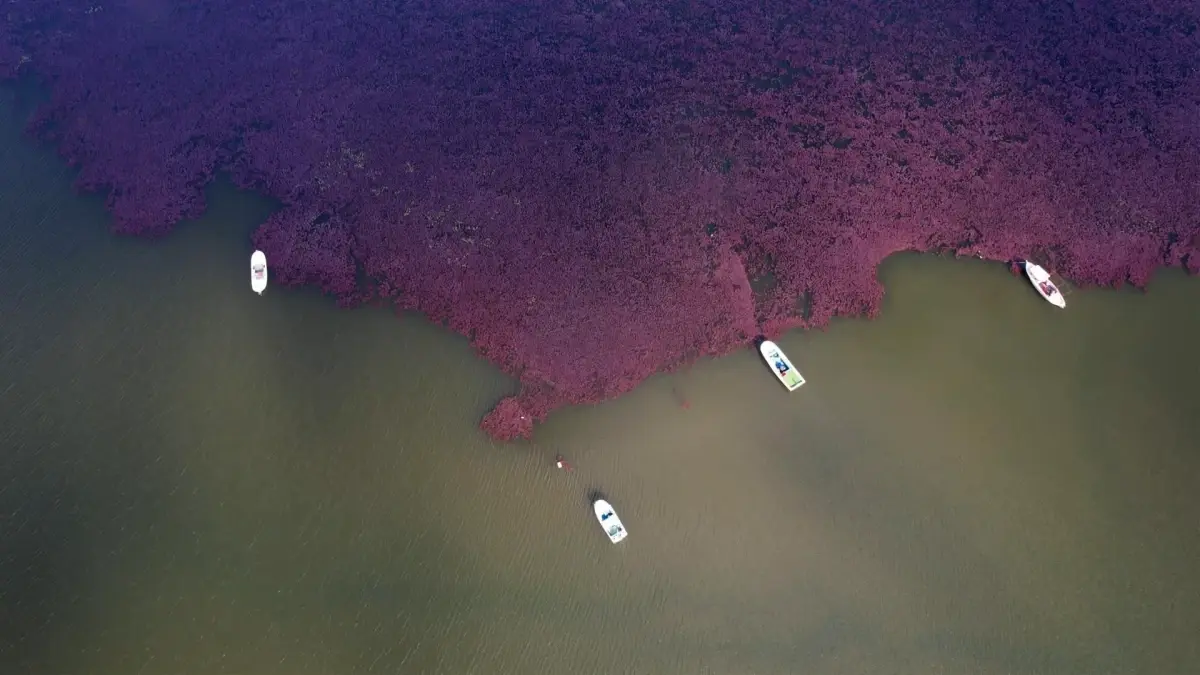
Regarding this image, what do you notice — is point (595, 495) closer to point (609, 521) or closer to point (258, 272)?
point (609, 521)

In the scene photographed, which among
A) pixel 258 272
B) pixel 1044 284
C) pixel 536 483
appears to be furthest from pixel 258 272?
pixel 1044 284

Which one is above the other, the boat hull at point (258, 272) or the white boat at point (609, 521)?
the boat hull at point (258, 272)

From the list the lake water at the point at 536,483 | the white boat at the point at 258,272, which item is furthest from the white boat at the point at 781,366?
the white boat at the point at 258,272

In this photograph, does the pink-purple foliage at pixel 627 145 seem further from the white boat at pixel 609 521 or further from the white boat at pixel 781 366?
the white boat at pixel 609 521

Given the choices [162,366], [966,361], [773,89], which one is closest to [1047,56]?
[773,89]

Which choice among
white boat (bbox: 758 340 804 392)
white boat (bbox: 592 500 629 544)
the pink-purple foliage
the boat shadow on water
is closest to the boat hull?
the pink-purple foliage

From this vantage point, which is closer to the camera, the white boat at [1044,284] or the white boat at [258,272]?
the white boat at [1044,284]
